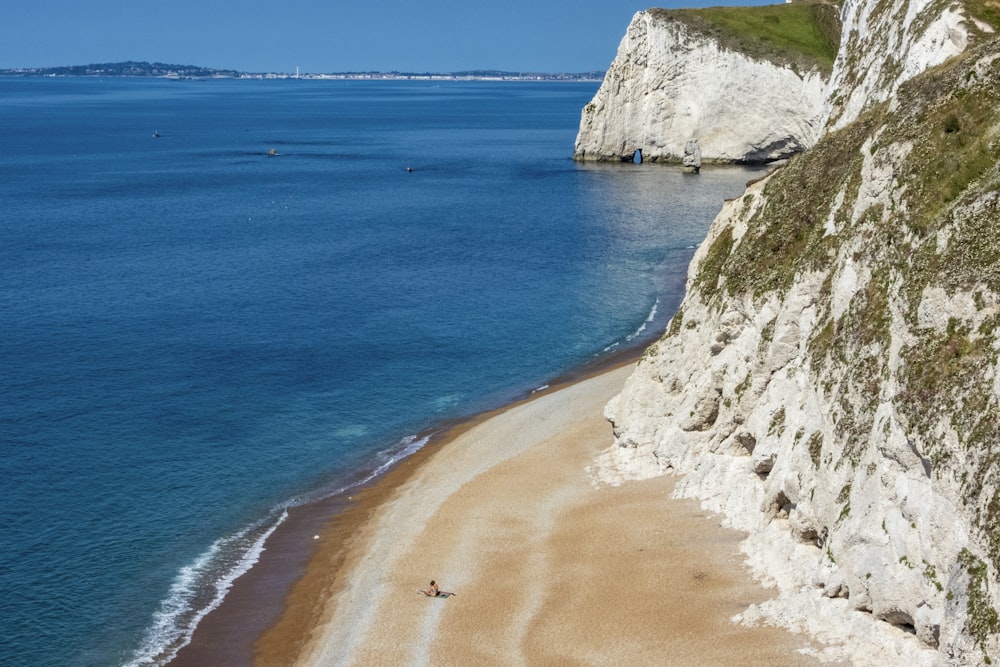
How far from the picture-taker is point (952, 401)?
933 inches

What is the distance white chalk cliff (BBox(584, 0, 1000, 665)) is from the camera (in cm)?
2341

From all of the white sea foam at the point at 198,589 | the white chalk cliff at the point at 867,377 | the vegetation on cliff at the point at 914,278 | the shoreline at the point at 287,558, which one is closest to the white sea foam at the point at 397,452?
the shoreline at the point at 287,558

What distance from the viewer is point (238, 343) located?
5781cm

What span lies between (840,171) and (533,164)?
11361 centimetres

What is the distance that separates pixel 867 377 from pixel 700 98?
11385 cm

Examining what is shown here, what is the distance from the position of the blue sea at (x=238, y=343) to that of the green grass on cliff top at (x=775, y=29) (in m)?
21.3

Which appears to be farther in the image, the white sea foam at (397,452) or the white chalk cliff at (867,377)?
the white sea foam at (397,452)

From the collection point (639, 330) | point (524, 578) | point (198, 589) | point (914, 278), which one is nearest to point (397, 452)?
point (198, 589)

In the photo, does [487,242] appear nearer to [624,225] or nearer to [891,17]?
[624,225]

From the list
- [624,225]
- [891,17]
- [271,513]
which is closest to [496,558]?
[271,513]

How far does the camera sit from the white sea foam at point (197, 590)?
30089mm

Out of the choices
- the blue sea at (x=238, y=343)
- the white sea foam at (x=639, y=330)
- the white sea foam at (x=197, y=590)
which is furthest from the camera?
the white sea foam at (x=639, y=330)

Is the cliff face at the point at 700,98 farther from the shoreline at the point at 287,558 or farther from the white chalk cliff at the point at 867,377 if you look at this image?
the shoreline at the point at 287,558

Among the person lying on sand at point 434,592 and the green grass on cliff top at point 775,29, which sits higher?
the green grass on cliff top at point 775,29
